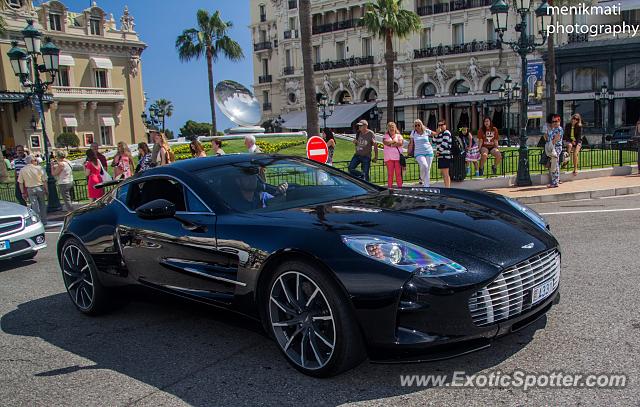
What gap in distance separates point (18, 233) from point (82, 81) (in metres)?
51.5

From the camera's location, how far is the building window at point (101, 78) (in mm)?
55812

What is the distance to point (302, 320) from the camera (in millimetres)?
3555

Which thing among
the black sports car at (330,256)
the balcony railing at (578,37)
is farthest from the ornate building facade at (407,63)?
the black sports car at (330,256)

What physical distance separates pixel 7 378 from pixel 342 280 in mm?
2490

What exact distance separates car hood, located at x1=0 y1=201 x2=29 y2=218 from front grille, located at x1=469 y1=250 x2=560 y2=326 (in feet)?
23.9

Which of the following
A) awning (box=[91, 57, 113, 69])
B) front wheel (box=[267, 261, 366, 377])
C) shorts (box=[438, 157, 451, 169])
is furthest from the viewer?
awning (box=[91, 57, 113, 69])

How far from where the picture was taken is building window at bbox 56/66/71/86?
173 feet

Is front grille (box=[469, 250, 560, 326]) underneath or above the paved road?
above

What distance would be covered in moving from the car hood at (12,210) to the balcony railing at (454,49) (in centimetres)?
4566

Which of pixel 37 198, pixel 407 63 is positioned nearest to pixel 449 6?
pixel 407 63

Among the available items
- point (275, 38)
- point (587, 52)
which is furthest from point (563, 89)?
point (275, 38)

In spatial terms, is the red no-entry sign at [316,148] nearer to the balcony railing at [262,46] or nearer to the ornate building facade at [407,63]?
the ornate building facade at [407,63]

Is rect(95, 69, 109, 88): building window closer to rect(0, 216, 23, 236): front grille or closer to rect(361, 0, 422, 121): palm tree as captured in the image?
rect(361, 0, 422, 121): palm tree

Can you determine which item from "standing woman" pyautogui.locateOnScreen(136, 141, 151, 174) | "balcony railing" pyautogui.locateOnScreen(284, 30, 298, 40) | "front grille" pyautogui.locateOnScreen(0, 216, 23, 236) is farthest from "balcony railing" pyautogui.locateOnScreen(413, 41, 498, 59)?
"front grille" pyautogui.locateOnScreen(0, 216, 23, 236)
